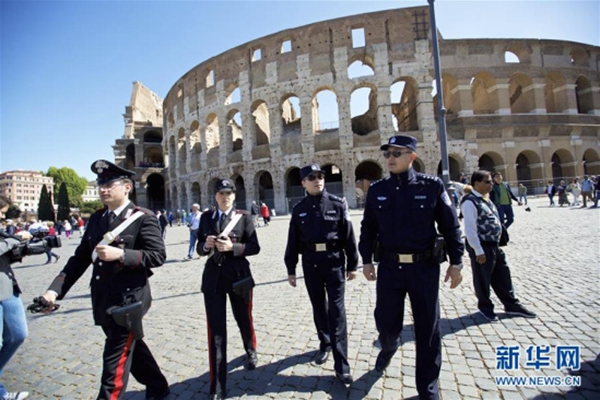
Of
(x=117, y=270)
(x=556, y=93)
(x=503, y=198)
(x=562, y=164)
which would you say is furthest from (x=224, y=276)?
(x=556, y=93)

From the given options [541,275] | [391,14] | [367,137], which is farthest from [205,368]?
[391,14]

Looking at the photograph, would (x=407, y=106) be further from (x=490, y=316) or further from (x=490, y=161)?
(x=490, y=316)

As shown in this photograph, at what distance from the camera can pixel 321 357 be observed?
2912mm

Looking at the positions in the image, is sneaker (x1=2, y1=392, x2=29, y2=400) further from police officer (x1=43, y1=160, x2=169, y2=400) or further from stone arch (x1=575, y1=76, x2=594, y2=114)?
stone arch (x1=575, y1=76, x2=594, y2=114)

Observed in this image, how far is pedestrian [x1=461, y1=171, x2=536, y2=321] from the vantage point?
354 centimetres

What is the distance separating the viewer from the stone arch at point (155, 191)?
38.8 meters

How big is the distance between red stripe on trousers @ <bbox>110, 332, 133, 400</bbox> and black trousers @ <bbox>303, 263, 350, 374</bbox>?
1.57m

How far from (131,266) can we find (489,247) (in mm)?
3976

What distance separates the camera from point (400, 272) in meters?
2.37

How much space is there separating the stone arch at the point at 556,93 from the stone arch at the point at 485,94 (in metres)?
4.40

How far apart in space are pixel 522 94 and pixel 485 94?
2737mm

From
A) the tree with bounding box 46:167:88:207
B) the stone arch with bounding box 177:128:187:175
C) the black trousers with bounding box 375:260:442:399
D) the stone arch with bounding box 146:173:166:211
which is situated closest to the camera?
the black trousers with bounding box 375:260:442:399

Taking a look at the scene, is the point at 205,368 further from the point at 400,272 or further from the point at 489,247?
the point at 489,247

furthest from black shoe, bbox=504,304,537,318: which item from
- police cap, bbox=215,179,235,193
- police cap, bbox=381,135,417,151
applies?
police cap, bbox=215,179,235,193
